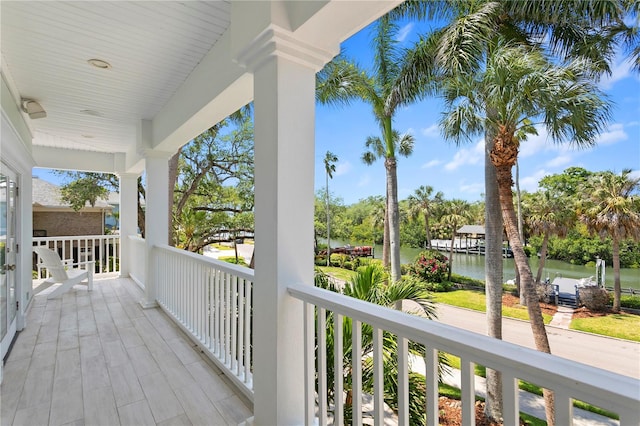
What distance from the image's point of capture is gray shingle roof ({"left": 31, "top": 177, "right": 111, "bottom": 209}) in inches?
519

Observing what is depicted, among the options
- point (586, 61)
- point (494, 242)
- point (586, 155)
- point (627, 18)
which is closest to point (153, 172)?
point (494, 242)

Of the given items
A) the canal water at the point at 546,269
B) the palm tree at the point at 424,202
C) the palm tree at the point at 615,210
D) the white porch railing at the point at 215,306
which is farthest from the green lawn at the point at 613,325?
the white porch railing at the point at 215,306

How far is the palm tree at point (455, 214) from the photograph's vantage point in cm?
2062

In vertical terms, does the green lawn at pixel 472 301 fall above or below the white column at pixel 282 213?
below

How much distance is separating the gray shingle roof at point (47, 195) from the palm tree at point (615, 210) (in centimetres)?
1776

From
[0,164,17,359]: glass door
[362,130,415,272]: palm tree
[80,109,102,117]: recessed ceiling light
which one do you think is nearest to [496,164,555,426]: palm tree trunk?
[362,130,415,272]: palm tree

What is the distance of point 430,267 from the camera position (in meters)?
17.8

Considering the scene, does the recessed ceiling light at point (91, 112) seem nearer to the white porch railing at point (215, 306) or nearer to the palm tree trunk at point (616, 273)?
the white porch railing at point (215, 306)

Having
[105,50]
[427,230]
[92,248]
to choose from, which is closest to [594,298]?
[427,230]

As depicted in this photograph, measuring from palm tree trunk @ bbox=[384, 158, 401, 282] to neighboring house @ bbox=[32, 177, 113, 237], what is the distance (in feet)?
38.6

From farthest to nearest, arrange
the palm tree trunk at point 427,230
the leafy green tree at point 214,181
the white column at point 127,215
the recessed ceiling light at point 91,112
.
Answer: the palm tree trunk at point 427,230 → the leafy green tree at point 214,181 → the white column at point 127,215 → the recessed ceiling light at point 91,112

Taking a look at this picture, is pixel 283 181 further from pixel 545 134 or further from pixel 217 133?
pixel 217 133

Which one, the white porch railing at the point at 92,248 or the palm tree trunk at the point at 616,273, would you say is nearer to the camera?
the white porch railing at the point at 92,248

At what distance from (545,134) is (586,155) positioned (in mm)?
8012
